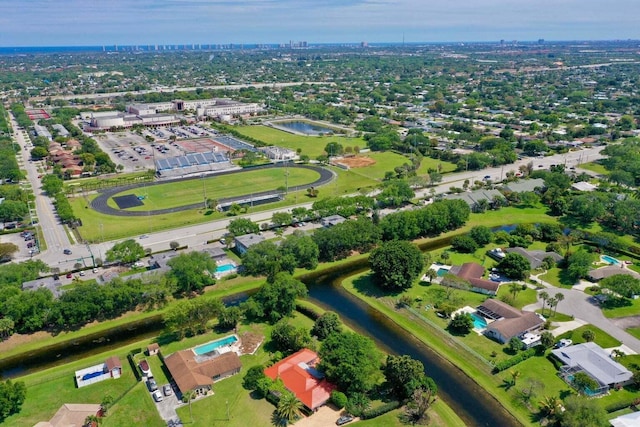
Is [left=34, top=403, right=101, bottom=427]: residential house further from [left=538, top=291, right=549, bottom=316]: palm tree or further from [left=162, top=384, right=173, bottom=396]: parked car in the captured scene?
[left=538, top=291, right=549, bottom=316]: palm tree

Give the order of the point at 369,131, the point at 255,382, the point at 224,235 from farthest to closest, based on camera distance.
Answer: the point at 369,131
the point at 224,235
the point at 255,382

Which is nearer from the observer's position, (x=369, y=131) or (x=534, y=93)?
(x=369, y=131)

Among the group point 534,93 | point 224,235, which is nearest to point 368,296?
point 224,235

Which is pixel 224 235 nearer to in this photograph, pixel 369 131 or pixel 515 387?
pixel 515 387

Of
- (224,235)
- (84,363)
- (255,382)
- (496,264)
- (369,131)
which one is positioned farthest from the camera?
(369,131)

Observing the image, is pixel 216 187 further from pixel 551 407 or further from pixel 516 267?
pixel 551 407
